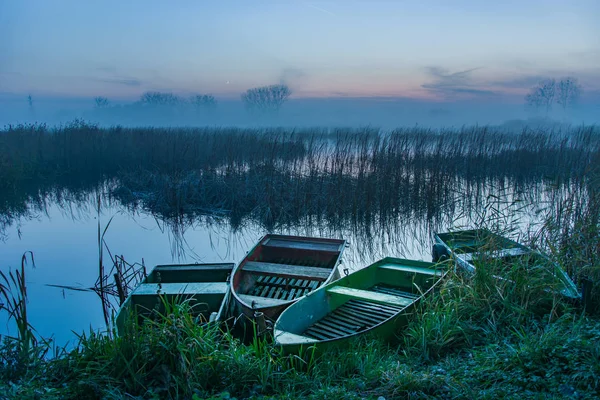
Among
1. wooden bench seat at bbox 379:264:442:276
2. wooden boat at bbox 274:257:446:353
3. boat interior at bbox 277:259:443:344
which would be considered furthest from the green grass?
wooden bench seat at bbox 379:264:442:276

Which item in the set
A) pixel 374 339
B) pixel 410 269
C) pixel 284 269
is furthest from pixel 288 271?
pixel 374 339

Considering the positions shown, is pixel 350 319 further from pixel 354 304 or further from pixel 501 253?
pixel 501 253

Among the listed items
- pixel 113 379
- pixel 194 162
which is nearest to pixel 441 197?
pixel 194 162

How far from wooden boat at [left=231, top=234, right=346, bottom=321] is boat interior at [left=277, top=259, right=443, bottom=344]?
0.24 m

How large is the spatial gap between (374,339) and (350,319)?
0.66 m

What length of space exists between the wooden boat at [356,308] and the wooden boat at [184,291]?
882 millimetres

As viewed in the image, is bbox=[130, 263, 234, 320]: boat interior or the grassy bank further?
bbox=[130, 263, 234, 320]: boat interior

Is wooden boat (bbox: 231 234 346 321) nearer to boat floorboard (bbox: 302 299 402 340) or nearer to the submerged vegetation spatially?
boat floorboard (bbox: 302 299 402 340)

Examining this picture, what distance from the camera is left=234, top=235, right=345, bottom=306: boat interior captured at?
5266mm

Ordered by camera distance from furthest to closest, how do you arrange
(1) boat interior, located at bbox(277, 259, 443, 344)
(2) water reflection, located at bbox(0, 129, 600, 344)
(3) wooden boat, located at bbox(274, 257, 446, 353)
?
(2) water reflection, located at bbox(0, 129, 600, 344), (1) boat interior, located at bbox(277, 259, 443, 344), (3) wooden boat, located at bbox(274, 257, 446, 353)

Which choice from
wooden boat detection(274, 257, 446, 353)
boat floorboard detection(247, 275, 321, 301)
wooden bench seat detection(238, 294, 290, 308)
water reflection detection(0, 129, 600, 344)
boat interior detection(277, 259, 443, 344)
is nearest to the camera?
wooden boat detection(274, 257, 446, 353)

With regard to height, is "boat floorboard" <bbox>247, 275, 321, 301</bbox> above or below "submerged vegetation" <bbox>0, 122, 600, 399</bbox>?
below

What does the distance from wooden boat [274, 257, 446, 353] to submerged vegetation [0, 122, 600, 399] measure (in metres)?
0.14

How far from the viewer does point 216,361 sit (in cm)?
295
